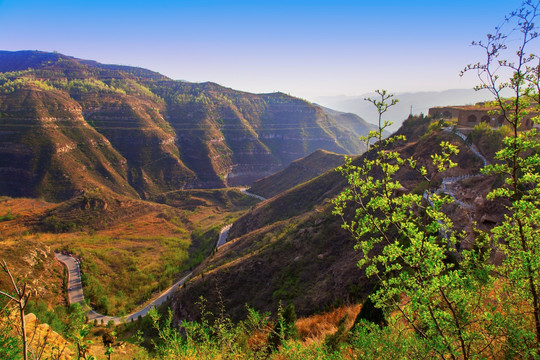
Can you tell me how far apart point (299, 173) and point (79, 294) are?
81.0m

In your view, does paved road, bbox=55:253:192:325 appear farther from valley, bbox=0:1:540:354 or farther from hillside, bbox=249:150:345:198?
hillside, bbox=249:150:345:198

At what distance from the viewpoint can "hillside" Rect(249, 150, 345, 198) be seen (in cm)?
10406

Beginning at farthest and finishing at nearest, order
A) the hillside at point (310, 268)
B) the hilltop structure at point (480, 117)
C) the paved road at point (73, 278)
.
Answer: the paved road at point (73, 278) → the hilltop structure at point (480, 117) → the hillside at point (310, 268)

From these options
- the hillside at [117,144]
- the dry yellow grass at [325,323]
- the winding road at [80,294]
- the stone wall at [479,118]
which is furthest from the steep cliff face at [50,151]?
the stone wall at [479,118]

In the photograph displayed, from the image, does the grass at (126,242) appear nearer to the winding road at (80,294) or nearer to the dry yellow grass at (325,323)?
the winding road at (80,294)

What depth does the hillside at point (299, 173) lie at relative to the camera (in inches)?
4097

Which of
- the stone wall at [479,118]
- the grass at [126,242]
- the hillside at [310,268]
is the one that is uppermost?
the stone wall at [479,118]

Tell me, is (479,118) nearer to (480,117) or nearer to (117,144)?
(480,117)

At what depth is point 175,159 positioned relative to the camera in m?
132

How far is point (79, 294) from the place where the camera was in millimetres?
41625

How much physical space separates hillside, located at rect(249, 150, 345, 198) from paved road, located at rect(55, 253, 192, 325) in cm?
6288

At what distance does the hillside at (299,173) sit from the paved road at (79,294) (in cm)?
6288

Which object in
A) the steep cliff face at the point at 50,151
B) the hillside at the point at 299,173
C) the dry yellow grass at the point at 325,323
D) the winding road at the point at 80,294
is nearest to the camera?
the dry yellow grass at the point at 325,323

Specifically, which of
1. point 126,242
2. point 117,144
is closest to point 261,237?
point 126,242
